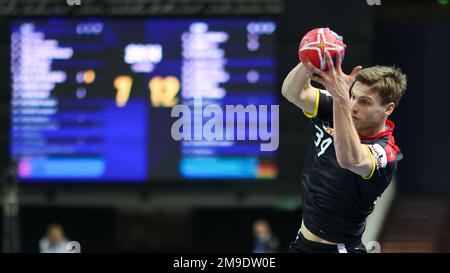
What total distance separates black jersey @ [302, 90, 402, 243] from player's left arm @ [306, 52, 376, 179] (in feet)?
1.61

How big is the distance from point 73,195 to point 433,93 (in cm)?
789

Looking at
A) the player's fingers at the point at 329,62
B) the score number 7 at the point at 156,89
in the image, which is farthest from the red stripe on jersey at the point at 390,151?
the score number 7 at the point at 156,89

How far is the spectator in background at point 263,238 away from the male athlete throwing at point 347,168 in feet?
36.2

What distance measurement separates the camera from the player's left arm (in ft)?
17.2

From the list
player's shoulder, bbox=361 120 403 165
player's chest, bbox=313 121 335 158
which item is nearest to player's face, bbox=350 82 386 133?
player's shoulder, bbox=361 120 403 165

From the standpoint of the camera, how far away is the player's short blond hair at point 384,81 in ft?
19.1

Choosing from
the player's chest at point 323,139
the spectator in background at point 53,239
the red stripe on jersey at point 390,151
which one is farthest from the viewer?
the spectator in background at point 53,239

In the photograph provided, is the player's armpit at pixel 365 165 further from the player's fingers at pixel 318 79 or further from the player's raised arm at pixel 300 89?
the player's raised arm at pixel 300 89

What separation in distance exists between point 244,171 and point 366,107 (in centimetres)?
1131

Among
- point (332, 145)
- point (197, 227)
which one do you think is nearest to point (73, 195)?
point (197, 227)

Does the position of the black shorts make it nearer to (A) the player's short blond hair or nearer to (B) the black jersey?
(B) the black jersey

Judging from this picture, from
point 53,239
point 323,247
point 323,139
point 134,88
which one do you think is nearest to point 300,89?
point 323,139
